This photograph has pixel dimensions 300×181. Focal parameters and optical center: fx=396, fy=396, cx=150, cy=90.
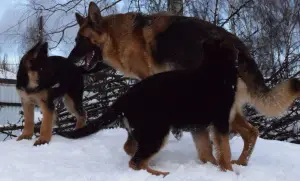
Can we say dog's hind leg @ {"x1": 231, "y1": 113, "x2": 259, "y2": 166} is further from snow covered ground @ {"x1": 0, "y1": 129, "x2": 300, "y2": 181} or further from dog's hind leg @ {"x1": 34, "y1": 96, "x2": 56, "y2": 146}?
dog's hind leg @ {"x1": 34, "y1": 96, "x2": 56, "y2": 146}

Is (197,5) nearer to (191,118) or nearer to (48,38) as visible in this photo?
(48,38)

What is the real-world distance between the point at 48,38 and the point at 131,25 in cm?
479

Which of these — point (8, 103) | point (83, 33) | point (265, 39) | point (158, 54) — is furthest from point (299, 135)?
point (8, 103)

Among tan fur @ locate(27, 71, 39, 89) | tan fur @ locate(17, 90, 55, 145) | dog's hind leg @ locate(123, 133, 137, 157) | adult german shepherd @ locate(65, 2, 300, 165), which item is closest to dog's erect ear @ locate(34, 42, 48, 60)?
tan fur @ locate(27, 71, 39, 89)

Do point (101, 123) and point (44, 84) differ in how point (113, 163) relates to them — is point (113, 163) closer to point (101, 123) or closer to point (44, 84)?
point (101, 123)

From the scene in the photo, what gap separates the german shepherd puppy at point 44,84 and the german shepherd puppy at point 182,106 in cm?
127

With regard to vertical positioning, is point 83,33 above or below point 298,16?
below

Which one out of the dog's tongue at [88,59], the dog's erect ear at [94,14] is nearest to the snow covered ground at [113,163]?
the dog's tongue at [88,59]

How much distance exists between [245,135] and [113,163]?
168 centimetres

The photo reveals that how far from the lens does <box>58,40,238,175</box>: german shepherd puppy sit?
4.08 metres

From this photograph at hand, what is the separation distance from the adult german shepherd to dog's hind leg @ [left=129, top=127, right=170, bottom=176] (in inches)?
43.1

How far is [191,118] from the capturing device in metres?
4.30

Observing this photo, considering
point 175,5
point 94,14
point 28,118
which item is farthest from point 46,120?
point 175,5

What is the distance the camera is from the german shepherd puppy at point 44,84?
5.67m
